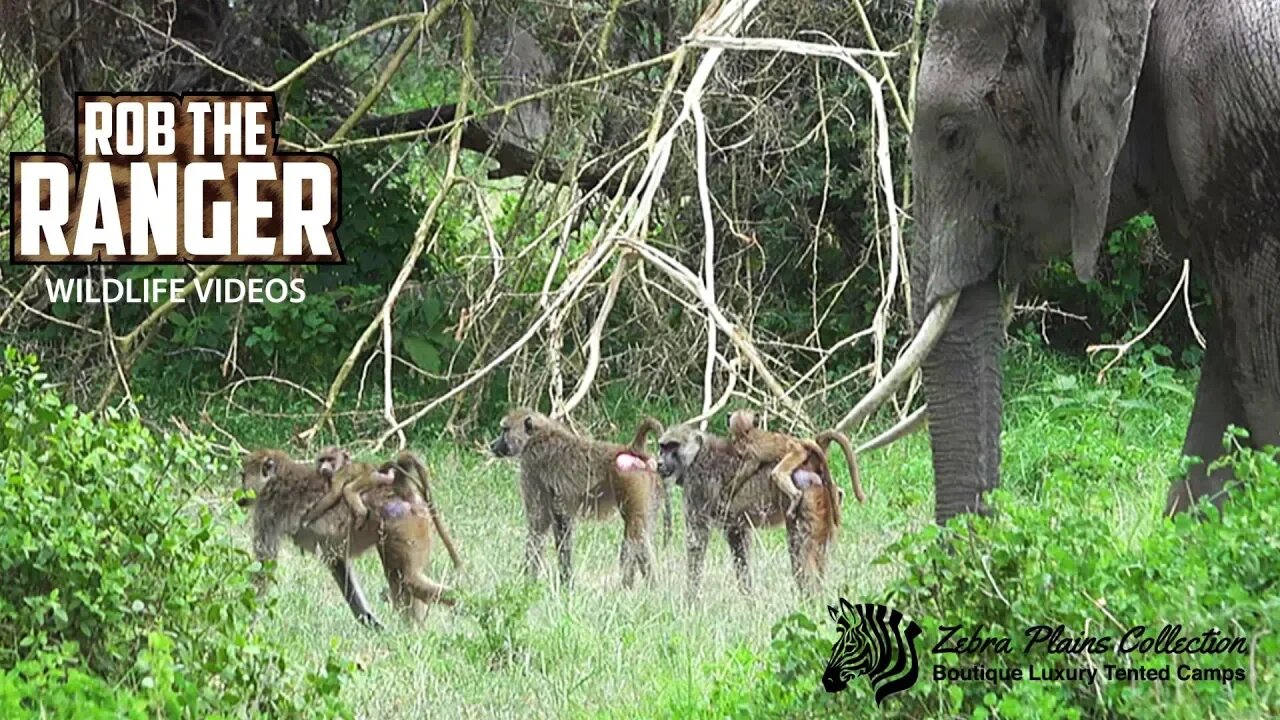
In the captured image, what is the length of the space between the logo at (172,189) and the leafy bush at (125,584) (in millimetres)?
5580

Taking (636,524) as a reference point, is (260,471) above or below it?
above

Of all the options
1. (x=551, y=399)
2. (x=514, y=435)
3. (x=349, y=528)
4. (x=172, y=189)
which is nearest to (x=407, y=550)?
(x=349, y=528)

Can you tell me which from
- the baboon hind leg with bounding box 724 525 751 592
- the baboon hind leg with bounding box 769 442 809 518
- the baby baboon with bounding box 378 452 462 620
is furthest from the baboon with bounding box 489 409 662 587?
the baboon hind leg with bounding box 769 442 809 518

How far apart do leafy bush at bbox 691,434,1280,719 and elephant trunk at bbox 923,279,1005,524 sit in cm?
113

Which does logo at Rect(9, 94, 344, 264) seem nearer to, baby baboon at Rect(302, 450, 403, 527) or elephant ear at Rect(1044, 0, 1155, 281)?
baby baboon at Rect(302, 450, 403, 527)

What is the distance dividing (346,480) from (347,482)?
0.03 m

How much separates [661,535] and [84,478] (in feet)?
11.7

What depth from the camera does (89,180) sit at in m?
11.1

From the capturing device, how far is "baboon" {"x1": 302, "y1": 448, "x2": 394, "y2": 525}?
7258 mm

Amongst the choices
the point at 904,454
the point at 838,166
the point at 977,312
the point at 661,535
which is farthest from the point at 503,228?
the point at 977,312

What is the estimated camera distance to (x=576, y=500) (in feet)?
26.1

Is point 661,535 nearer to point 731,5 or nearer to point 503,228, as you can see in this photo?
point 731,5

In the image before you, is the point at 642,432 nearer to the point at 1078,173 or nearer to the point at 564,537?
the point at 564,537

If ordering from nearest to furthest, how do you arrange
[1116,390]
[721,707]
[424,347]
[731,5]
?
[721,707] < [731,5] < [1116,390] < [424,347]
